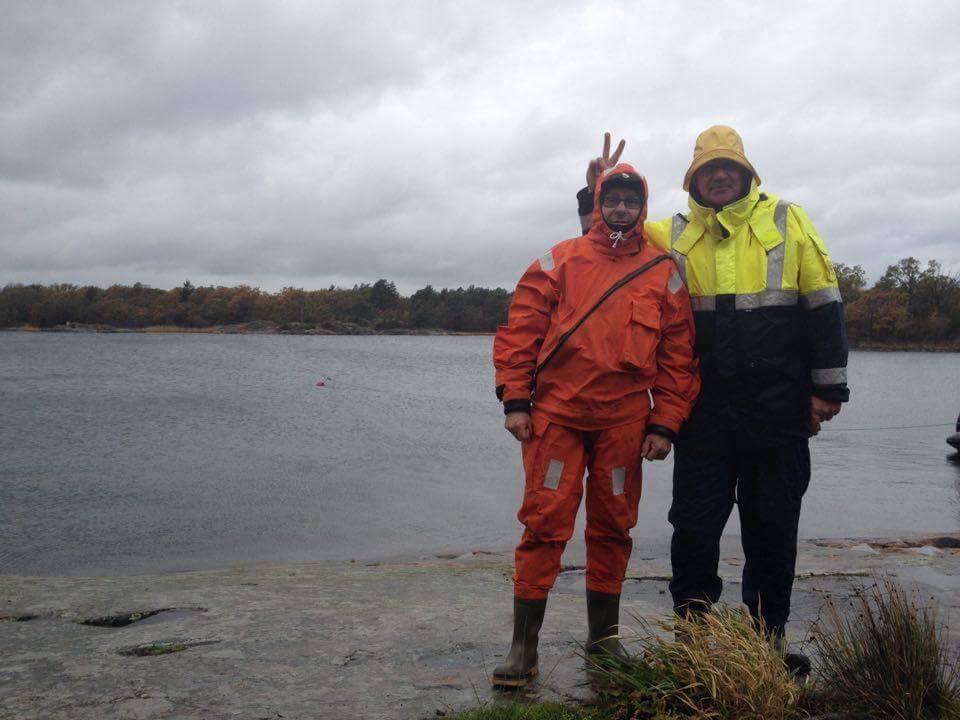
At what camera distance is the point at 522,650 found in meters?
3.54

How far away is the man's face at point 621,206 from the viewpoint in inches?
145

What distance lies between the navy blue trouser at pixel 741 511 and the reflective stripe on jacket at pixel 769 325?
0.12 m

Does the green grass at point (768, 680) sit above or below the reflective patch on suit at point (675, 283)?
below

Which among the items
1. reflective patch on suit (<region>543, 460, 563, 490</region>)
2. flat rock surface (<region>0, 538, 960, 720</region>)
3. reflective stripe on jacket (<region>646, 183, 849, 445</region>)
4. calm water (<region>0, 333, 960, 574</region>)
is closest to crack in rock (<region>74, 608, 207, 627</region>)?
flat rock surface (<region>0, 538, 960, 720</region>)

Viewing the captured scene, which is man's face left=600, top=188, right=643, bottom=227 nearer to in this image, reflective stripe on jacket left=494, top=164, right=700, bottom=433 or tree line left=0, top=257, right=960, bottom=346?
reflective stripe on jacket left=494, top=164, right=700, bottom=433

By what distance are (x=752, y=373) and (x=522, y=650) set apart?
1.57 m

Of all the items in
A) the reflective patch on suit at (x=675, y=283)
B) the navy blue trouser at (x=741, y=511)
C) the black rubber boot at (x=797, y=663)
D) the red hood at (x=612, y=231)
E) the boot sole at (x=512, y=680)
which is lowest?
the boot sole at (x=512, y=680)

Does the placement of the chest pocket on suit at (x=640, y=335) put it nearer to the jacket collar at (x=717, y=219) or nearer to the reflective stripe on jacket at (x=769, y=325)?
the reflective stripe on jacket at (x=769, y=325)

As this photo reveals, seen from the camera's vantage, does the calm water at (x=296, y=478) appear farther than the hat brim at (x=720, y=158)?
Yes

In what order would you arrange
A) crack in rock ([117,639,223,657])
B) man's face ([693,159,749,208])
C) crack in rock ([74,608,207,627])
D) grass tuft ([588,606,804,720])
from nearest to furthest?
grass tuft ([588,606,804,720])
man's face ([693,159,749,208])
crack in rock ([117,639,223,657])
crack in rock ([74,608,207,627])

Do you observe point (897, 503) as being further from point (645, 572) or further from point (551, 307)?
point (551, 307)

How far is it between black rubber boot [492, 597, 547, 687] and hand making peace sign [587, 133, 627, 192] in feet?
6.97

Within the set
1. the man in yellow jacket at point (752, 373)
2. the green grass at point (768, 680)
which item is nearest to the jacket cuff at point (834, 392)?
the man in yellow jacket at point (752, 373)

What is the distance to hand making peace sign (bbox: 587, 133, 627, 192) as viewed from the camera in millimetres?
4227
